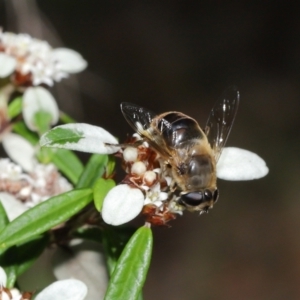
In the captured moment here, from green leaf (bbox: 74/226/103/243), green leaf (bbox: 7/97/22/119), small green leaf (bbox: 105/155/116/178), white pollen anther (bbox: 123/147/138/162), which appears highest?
white pollen anther (bbox: 123/147/138/162)

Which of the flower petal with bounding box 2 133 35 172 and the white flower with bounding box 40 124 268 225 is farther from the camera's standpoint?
the flower petal with bounding box 2 133 35 172

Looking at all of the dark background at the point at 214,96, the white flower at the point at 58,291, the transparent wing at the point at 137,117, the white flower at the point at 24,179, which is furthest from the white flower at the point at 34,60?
the dark background at the point at 214,96


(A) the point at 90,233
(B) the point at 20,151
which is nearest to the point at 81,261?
(A) the point at 90,233

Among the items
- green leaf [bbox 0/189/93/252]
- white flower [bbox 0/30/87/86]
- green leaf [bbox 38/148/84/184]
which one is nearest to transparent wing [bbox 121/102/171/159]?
green leaf [bbox 0/189/93/252]

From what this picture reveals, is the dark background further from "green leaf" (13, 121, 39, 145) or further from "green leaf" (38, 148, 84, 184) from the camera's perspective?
"green leaf" (38, 148, 84, 184)

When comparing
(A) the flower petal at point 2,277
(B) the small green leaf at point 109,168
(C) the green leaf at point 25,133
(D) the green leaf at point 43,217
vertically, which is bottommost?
(A) the flower petal at point 2,277

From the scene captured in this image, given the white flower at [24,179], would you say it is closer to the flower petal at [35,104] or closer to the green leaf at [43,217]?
the flower petal at [35,104]
